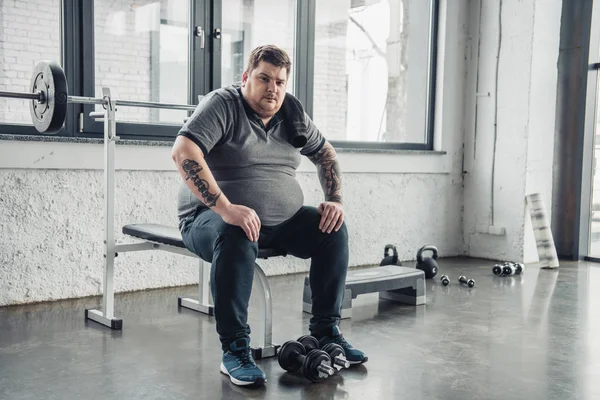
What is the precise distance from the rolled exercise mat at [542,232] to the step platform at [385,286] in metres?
1.56

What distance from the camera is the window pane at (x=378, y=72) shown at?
483 centimetres

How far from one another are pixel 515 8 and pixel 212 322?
327cm

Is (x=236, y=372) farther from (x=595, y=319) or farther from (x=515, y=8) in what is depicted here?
(x=515, y=8)

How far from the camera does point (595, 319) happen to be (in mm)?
3086

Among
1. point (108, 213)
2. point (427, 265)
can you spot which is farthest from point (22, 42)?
point (427, 265)

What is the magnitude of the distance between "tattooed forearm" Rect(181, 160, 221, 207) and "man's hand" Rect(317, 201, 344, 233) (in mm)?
386

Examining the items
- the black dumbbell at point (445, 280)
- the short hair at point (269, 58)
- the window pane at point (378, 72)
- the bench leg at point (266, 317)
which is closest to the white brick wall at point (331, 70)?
the window pane at point (378, 72)

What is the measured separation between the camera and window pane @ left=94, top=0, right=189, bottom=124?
3.70m

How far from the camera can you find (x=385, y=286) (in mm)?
3223

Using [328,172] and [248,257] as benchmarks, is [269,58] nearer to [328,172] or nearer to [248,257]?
[328,172]

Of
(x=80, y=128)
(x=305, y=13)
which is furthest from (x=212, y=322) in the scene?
(x=305, y=13)

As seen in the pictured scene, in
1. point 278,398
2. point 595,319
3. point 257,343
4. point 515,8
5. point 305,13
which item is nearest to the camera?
point 278,398

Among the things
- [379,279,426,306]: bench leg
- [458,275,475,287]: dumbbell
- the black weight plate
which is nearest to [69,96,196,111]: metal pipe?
the black weight plate

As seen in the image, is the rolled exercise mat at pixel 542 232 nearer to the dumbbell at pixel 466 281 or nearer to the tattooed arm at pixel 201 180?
the dumbbell at pixel 466 281
